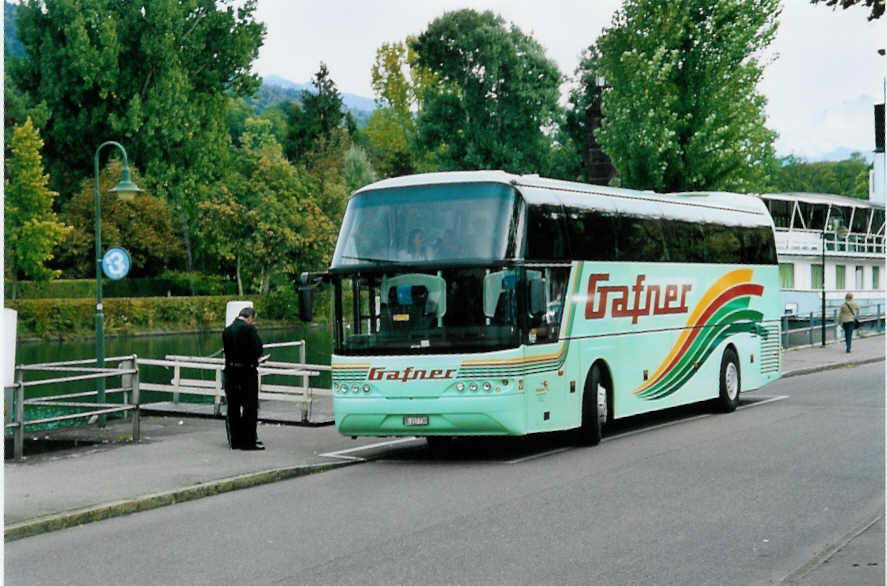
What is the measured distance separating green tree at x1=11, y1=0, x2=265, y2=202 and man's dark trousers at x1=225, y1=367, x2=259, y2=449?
54.7 meters

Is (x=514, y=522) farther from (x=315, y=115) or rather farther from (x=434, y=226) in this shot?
(x=315, y=115)

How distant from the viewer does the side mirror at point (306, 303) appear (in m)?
15.5

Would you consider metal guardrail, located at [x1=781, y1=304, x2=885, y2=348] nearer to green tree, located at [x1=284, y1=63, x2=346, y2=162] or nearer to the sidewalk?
the sidewalk

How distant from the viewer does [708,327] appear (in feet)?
71.9

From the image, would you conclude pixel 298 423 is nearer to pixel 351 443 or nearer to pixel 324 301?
pixel 351 443

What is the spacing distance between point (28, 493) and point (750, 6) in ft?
129

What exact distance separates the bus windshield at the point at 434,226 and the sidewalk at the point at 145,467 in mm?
2710

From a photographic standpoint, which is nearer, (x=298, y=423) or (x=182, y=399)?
(x=298, y=423)

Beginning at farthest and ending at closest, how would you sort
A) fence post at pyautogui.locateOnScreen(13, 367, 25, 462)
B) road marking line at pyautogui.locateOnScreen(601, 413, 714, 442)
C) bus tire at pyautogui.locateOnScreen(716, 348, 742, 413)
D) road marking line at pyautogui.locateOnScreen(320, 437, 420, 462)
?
bus tire at pyautogui.locateOnScreen(716, 348, 742, 413), road marking line at pyautogui.locateOnScreen(601, 413, 714, 442), road marking line at pyautogui.locateOnScreen(320, 437, 420, 462), fence post at pyautogui.locateOnScreen(13, 367, 25, 462)

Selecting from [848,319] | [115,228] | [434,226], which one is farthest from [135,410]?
[115,228]

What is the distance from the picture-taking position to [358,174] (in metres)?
85.1

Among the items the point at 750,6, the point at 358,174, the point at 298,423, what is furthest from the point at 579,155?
the point at 298,423

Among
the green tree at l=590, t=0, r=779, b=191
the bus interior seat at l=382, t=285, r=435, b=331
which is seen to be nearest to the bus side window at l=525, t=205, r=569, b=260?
the bus interior seat at l=382, t=285, r=435, b=331

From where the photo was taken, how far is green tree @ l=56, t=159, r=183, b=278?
7256cm
